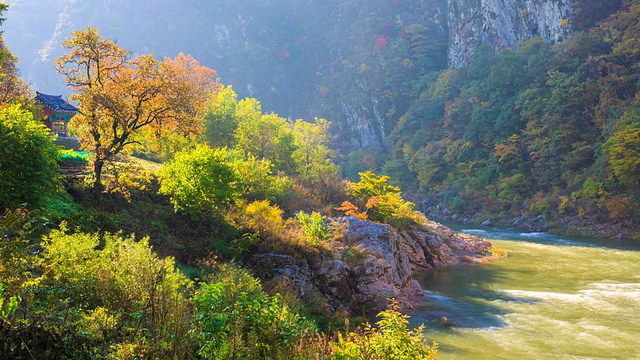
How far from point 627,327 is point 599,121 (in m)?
38.8

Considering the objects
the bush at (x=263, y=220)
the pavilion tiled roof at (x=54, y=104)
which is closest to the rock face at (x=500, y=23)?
the bush at (x=263, y=220)

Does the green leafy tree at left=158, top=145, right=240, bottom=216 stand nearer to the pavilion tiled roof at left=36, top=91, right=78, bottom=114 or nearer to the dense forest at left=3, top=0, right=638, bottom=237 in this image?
the pavilion tiled roof at left=36, top=91, right=78, bottom=114

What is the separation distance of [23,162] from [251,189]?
447 inches

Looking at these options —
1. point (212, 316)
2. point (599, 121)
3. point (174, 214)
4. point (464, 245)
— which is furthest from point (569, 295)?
point (599, 121)

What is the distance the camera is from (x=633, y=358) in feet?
40.5

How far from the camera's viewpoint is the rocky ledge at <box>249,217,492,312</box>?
51.1 feet

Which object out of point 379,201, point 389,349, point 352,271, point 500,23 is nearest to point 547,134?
point 500,23

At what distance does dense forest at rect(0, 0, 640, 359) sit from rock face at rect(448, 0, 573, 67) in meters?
2.34

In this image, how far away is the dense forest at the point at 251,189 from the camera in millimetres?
6293

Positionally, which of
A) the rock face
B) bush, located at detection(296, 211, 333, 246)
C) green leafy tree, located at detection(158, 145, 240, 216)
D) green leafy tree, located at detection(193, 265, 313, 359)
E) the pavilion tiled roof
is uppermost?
the rock face

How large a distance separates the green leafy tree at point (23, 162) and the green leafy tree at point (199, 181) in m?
5.28

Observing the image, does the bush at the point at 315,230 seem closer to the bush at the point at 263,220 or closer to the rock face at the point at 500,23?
the bush at the point at 263,220

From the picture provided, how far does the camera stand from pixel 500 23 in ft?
246

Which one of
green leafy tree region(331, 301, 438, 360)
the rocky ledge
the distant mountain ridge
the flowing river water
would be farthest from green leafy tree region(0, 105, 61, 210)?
the distant mountain ridge
